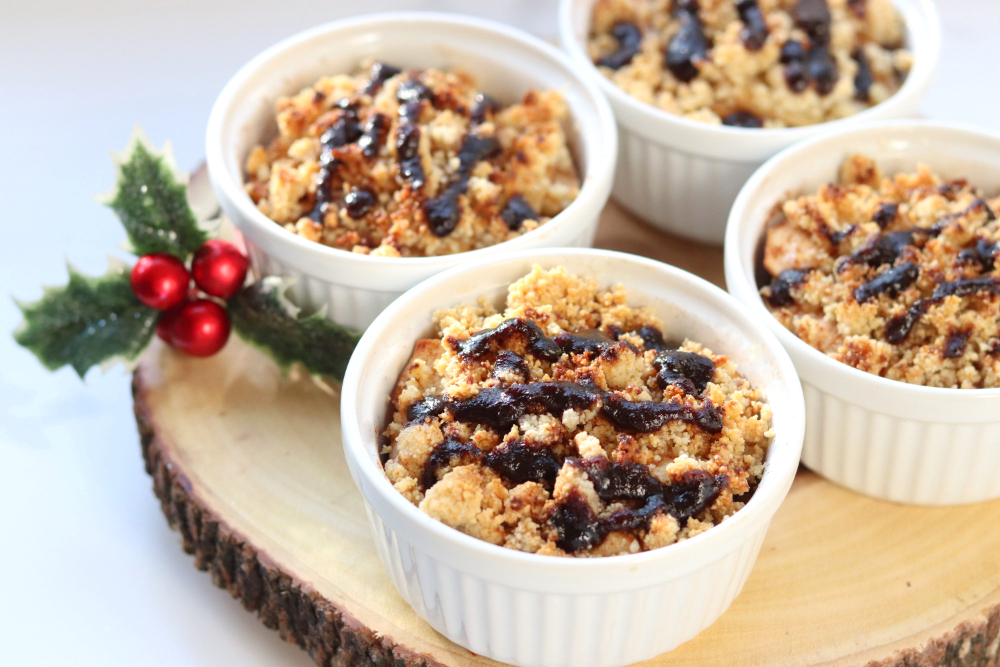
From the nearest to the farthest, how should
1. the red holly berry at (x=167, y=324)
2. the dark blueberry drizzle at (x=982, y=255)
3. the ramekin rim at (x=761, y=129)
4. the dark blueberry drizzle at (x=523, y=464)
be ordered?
the dark blueberry drizzle at (x=523, y=464)
the dark blueberry drizzle at (x=982, y=255)
the red holly berry at (x=167, y=324)
the ramekin rim at (x=761, y=129)

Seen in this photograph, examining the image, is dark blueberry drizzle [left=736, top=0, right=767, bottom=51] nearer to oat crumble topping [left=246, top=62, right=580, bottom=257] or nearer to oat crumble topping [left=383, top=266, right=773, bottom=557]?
oat crumble topping [left=246, top=62, right=580, bottom=257]

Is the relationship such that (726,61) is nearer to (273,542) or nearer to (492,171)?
(492,171)

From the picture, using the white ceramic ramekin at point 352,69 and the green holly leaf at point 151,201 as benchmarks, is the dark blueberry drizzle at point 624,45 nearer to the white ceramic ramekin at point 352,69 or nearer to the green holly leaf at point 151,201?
the white ceramic ramekin at point 352,69

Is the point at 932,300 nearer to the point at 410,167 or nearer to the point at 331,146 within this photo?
the point at 410,167

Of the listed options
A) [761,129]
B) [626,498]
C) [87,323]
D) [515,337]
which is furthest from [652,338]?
[87,323]

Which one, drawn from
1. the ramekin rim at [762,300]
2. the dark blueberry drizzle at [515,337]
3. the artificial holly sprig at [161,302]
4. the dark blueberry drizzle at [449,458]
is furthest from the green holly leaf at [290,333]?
the ramekin rim at [762,300]
